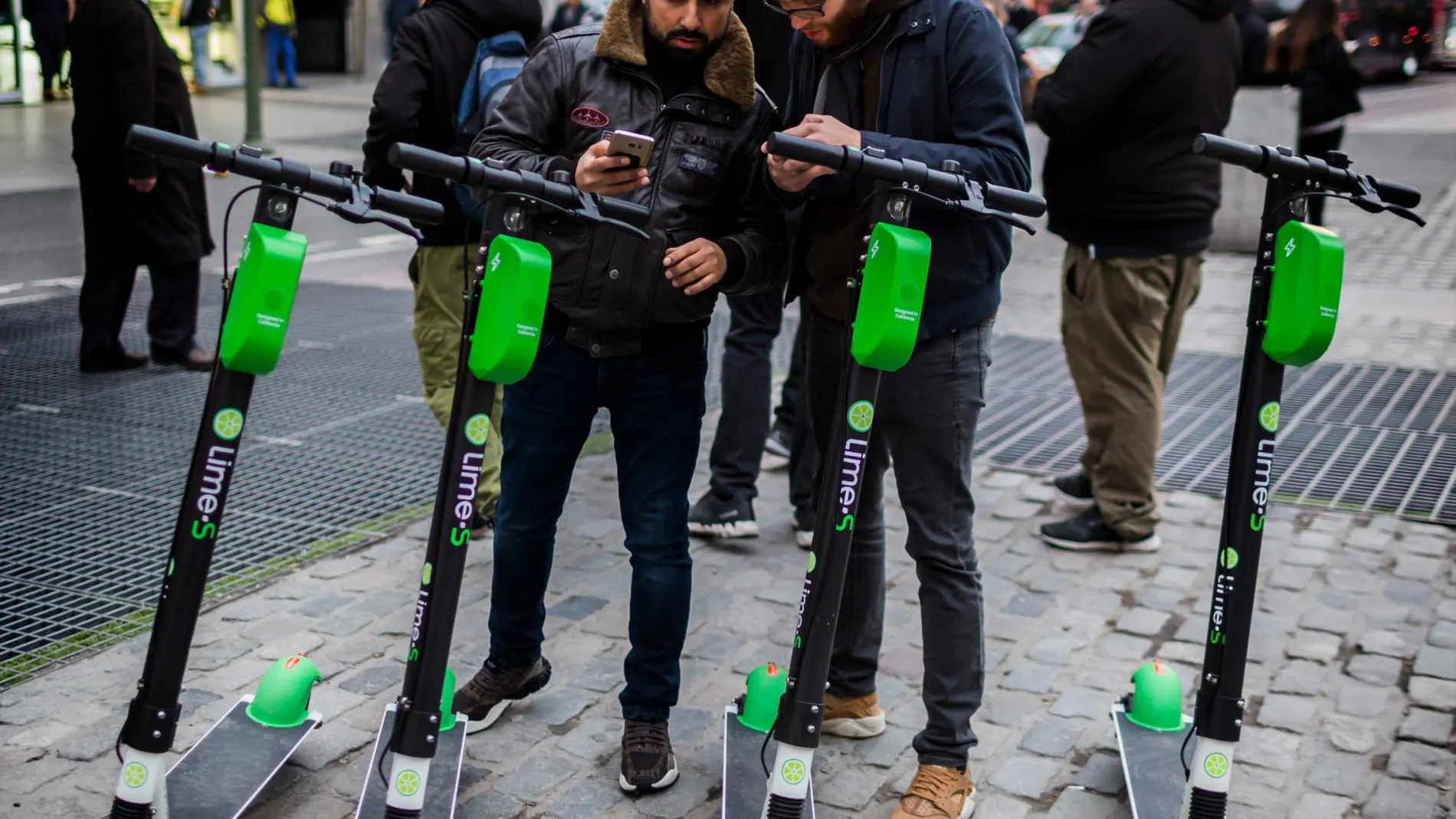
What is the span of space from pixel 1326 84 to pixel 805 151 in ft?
30.5

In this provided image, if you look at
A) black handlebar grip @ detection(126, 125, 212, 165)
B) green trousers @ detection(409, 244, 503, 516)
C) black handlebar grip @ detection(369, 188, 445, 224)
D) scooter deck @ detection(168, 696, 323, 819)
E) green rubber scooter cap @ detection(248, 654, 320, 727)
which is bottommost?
scooter deck @ detection(168, 696, 323, 819)

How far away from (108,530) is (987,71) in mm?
3537

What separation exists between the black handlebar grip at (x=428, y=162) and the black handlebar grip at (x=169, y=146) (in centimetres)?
38

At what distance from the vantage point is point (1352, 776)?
3.94 metres

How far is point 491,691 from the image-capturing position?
4.02m

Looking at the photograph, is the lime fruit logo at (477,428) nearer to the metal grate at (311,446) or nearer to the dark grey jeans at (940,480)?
the dark grey jeans at (940,480)

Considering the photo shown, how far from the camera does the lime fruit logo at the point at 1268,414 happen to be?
326 cm

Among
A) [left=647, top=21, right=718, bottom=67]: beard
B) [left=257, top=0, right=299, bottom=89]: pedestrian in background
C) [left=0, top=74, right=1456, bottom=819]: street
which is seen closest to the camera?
[left=647, top=21, right=718, bottom=67]: beard

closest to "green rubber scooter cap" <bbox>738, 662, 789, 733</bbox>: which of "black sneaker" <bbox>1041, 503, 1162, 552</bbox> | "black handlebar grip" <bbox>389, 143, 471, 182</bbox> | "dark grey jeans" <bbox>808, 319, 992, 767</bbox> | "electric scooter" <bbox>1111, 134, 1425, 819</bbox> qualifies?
"dark grey jeans" <bbox>808, 319, 992, 767</bbox>

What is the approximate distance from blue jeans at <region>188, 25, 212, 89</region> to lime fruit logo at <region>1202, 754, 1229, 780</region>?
20500 millimetres

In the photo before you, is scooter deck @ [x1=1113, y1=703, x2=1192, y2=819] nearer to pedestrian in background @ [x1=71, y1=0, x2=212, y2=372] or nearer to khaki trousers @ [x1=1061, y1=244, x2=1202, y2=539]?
khaki trousers @ [x1=1061, y1=244, x2=1202, y2=539]

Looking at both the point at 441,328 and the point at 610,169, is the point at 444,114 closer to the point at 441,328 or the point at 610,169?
the point at 441,328

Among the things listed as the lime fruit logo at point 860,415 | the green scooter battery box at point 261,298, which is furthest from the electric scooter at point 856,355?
the green scooter battery box at point 261,298

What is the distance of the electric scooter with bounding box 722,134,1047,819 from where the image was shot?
301 centimetres
